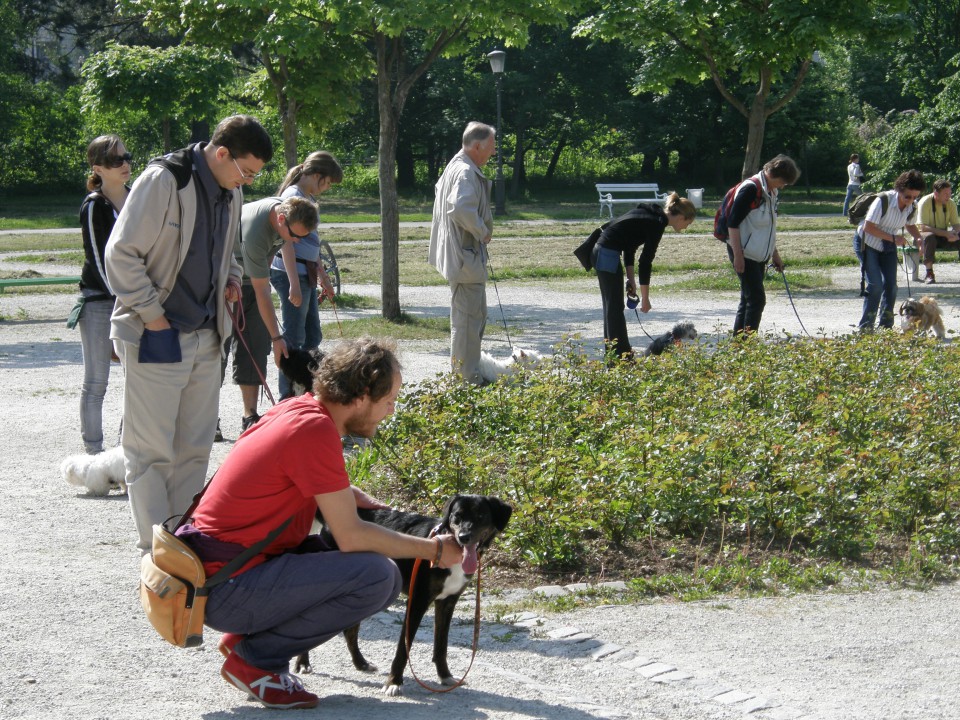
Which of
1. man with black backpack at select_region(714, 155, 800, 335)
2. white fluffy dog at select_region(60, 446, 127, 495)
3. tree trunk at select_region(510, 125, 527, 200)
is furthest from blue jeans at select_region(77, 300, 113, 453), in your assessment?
tree trunk at select_region(510, 125, 527, 200)

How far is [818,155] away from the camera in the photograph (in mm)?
46656

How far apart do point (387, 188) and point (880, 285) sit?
567 centimetres

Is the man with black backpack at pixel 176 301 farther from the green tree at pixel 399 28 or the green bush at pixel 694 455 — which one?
the green tree at pixel 399 28

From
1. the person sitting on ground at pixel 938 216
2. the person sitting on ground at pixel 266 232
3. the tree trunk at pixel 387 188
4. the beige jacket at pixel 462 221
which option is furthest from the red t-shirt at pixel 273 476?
the person sitting on ground at pixel 938 216

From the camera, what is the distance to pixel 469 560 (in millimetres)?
3926

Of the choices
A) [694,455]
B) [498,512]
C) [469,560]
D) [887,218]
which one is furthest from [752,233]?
[469,560]

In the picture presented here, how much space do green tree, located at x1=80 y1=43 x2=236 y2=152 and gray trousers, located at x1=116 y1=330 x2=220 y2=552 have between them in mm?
16553

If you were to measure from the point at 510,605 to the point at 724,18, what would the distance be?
14532 millimetres

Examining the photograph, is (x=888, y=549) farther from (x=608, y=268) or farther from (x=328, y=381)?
(x=608, y=268)

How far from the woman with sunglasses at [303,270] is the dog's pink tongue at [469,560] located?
3433 mm

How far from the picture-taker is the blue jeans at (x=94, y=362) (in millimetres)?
6824

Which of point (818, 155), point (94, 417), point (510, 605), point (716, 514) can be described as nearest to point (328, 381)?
point (510, 605)

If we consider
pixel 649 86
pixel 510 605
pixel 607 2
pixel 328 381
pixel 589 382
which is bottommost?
pixel 510 605

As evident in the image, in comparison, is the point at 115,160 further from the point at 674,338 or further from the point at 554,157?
the point at 554,157
